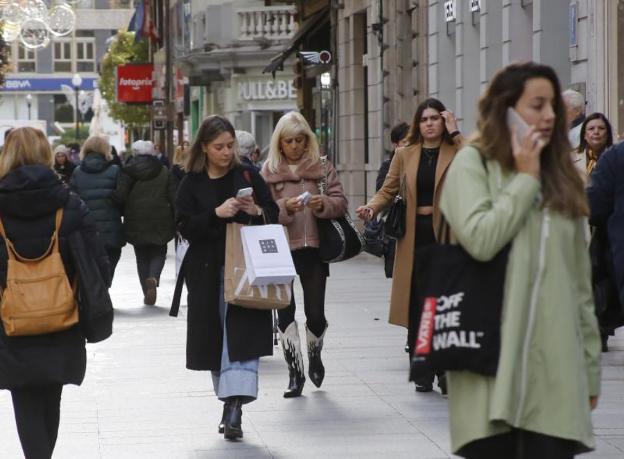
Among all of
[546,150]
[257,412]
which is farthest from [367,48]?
[546,150]

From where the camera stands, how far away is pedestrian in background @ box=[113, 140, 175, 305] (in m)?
18.6

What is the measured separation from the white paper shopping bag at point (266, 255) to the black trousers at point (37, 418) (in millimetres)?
1645

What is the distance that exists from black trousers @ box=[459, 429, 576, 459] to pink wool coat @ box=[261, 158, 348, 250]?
5461 mm

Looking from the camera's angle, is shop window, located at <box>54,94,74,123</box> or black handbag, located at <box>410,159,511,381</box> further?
shop window, located at <box>54,94,74,123</box>

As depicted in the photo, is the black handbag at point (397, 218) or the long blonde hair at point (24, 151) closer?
the long blonde hair at point (24, 151)

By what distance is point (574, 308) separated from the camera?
5.26 m

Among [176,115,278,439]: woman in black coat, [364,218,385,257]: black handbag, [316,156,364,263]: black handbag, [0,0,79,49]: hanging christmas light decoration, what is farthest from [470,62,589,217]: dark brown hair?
[0,0,79,49]: hanging christmas light decoration

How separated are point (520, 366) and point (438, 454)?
3468 millimetres

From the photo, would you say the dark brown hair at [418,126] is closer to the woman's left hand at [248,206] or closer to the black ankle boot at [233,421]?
the woman's left hand at [248,206]

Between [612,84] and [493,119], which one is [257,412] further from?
[612,84]

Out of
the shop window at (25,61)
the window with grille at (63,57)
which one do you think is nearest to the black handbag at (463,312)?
the shop window at (25,61)

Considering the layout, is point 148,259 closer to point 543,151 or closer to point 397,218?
point 397,218

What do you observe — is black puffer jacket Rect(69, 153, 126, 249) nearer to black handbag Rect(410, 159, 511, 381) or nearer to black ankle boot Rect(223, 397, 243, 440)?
black ankle boot Rect(223, 397, 243, 440)

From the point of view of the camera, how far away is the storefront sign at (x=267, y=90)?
4803 cm
